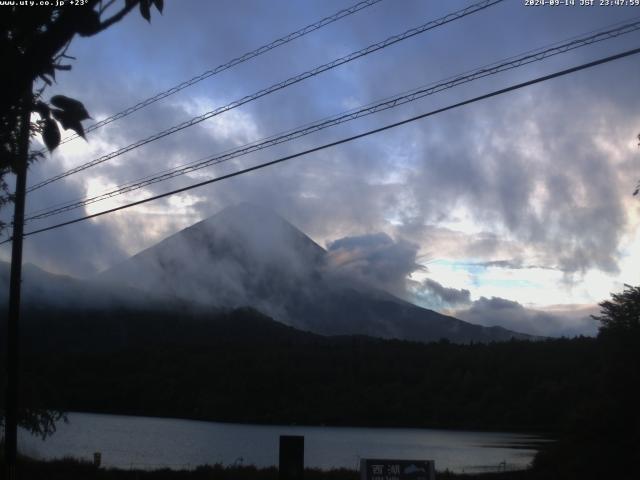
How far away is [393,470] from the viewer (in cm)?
1320

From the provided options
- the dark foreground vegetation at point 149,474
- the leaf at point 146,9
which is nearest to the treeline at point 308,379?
the dark foreground vegetation at point 149,474

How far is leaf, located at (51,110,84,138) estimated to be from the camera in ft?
14.0

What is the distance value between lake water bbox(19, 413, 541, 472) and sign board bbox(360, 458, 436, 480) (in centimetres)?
3156

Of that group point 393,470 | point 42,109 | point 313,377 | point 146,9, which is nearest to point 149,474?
point 393,470

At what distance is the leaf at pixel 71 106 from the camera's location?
4.29m

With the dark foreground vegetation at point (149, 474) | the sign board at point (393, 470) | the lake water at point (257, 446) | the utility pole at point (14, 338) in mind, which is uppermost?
the utility pole at point (14, 338)

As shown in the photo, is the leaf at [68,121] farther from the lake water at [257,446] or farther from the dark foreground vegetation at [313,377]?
the dark foreground vegetation at [313,377]

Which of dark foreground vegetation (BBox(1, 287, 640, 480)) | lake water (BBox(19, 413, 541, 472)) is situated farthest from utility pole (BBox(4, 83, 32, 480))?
dark foreground vegetation (BBox(1, 287, 640, 480))

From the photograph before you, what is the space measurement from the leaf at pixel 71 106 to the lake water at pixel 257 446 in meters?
41.1

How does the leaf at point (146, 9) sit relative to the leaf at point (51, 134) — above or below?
above

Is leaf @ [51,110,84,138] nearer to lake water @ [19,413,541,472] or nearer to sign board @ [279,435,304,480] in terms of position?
sign board @ [279,435,304,480]

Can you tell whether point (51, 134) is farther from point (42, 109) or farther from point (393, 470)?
point (393, 470)

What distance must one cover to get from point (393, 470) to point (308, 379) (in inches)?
A: 4433

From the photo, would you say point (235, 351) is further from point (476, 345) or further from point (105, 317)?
point (476, 345)
